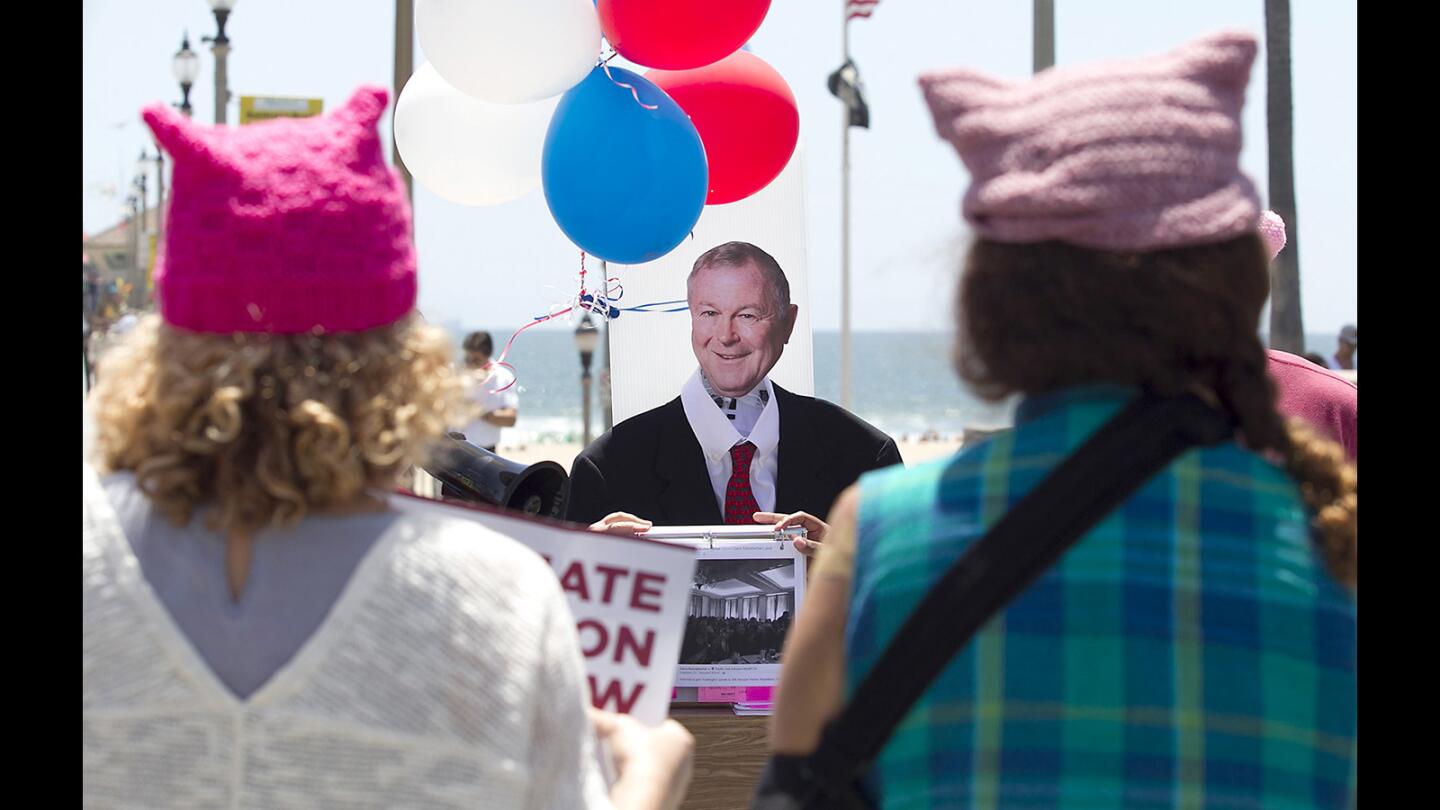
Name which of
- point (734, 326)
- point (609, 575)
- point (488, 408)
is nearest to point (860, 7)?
point (488, 408)

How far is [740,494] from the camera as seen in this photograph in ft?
12.8

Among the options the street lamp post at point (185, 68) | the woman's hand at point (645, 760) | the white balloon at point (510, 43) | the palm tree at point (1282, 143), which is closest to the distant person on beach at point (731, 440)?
the white balloon at point (510, 43)

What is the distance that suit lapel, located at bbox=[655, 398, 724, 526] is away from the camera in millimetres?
3859

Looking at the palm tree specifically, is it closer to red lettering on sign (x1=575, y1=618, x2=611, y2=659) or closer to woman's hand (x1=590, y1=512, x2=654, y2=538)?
woman's hand (x1=590, y1=512, x2=654, y2=538)

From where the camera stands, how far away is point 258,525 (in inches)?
57.6

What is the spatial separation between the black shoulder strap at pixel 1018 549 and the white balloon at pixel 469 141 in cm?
282

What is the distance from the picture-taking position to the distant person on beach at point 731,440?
12.7ft

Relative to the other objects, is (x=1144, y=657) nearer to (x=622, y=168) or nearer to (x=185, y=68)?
(x=622, y=168)

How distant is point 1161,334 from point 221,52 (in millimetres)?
18076

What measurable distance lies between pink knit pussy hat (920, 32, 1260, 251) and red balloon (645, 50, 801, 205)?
99.1 inches

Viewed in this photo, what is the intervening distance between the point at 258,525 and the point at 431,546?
7.0 inches
